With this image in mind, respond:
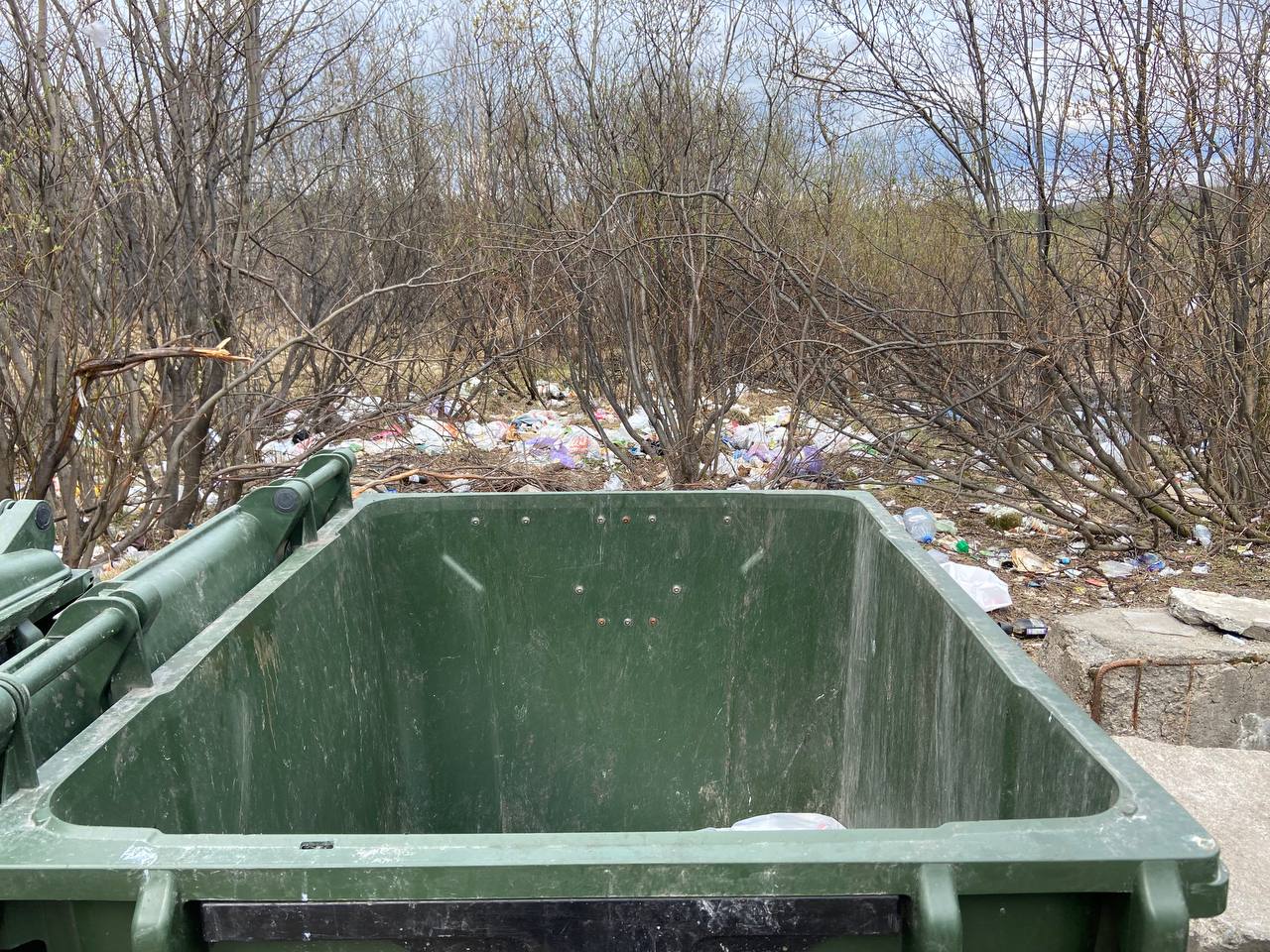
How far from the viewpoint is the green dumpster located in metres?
1.00

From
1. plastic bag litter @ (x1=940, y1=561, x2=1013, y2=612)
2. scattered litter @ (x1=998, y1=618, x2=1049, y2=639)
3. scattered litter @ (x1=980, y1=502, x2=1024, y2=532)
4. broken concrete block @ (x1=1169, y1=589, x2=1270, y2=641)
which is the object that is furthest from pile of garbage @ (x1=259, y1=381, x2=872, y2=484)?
broken concrete block @ (x1=1169, y1=589, x2=1270, y2=641)

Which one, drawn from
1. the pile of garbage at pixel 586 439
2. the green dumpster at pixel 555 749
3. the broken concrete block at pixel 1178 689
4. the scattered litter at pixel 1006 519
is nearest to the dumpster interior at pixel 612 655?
the green dumpster at pixel 555 749

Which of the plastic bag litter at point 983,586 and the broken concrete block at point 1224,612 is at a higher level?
the broken concrete block at point 1224,612

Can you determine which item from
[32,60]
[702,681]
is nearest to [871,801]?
[702,681]

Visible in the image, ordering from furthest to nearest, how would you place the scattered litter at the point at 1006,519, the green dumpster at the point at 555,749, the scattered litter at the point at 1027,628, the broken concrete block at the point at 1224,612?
the scattered litter at the point at 1006,519 → the scattered litter at the point at 1027,628 → the broken concrete block at the point at 1224,612 → the green dumpster at the point at 555,749

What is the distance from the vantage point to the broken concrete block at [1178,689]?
3777 millimetres

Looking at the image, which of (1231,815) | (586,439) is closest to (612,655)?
(1231,815)

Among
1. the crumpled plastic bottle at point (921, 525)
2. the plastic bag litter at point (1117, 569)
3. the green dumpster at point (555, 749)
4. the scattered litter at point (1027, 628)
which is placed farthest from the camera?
the crumpled plastic bottle at point (921, 525)

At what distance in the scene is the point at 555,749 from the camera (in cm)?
291

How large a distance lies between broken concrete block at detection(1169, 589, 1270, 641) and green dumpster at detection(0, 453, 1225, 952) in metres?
2.21

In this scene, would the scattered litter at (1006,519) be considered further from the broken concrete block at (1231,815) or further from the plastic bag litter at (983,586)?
the broken concrete block at (1231,815)

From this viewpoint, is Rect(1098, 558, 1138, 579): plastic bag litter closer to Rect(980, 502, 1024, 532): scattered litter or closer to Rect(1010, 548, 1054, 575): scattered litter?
Rect(1010, 548, 1054, 575): scattered litter

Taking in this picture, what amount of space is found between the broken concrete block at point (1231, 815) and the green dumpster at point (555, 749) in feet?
2.82

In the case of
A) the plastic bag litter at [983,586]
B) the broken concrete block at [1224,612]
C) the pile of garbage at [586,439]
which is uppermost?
the pile of garbage at [586,439]
